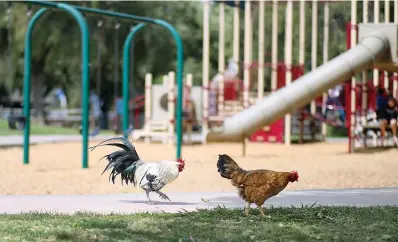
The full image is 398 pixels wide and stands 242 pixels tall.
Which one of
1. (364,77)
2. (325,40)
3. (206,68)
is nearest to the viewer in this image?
(364,77)

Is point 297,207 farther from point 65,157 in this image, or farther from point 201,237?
point 65,157

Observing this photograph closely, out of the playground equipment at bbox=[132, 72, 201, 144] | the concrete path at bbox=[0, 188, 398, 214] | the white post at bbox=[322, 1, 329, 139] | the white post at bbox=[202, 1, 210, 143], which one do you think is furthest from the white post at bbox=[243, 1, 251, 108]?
the concrete path at bbox=[0, 188, 398, 214]

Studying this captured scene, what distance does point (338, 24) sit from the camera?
34.0 meters

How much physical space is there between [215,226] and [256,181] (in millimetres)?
804

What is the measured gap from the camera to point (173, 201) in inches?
487

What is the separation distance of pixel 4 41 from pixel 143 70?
6.28 meters

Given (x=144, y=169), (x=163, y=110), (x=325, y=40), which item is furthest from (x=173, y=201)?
(x=163, y=110)

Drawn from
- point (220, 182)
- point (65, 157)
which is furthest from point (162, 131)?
point (220, 182)

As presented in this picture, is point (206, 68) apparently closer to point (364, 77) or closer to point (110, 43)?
point (364, 77)

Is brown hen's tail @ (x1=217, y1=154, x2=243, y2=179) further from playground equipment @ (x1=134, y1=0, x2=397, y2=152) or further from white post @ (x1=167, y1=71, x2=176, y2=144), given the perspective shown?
white post @ (x1=167, y1=71, x2=176, y2=144)

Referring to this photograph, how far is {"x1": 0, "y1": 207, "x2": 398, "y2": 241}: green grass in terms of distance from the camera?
923 cm

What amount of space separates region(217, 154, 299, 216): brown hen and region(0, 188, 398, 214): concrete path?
0.89m

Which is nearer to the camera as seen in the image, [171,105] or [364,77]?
[364,77]

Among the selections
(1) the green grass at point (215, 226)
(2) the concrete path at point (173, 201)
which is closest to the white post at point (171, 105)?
(2) the concrete path at point (173, 201)
